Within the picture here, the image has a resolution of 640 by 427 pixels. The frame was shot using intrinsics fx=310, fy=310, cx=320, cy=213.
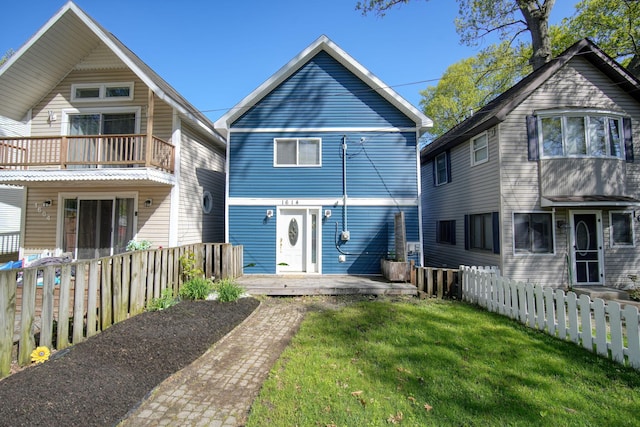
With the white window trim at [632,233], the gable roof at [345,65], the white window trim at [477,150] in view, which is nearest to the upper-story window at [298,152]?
the gable roof at [345,65]

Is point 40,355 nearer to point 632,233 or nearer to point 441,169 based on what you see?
point 441,169

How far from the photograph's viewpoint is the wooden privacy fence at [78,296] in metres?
3.78

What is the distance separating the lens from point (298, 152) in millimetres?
11070

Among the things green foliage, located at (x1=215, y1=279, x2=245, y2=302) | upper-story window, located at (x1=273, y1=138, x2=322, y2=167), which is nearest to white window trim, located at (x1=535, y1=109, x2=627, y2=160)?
upper-story window, located at (x1=273, y1=138, x2=322, y2=167)

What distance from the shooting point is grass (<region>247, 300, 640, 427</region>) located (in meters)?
3.12

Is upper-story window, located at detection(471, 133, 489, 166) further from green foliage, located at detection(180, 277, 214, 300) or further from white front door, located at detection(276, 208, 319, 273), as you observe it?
green foliage, located at detection(180, 277, 214, 300)

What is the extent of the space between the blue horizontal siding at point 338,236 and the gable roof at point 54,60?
412 centimetres

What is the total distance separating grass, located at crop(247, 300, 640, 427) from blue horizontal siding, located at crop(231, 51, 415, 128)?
24.7 ft

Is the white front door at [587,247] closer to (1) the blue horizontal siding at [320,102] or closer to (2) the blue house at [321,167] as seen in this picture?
(2) the blue house at [321,167]

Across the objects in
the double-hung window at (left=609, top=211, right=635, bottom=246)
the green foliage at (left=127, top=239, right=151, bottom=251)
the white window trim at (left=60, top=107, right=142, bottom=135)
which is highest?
the white window trim at (left=60, top=107, right=142, bottom=135)

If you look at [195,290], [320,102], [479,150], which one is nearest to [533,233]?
[479,150]

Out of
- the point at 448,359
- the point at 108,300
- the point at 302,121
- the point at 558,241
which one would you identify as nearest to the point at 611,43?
the point at 558,241

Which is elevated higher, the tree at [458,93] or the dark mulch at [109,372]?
the tree at [458,93]

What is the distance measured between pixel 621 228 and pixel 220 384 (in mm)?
12674
